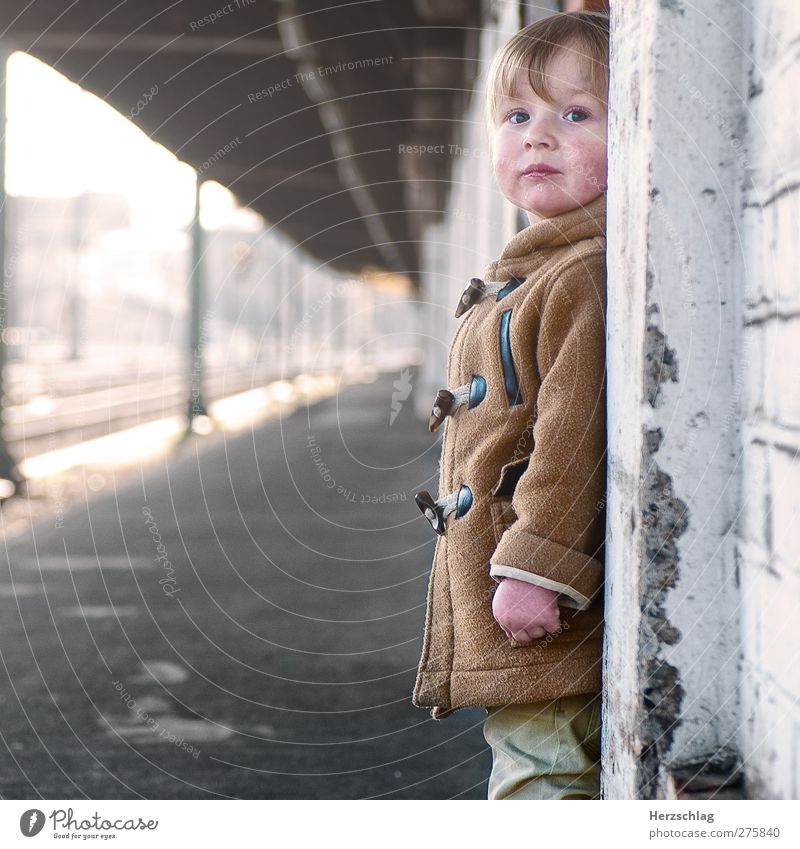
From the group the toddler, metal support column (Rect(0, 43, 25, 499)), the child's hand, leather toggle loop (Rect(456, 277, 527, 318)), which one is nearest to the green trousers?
the toddler

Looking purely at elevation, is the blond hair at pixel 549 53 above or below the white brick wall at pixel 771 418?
above

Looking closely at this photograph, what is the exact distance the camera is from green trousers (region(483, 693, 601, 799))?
1.46 meters

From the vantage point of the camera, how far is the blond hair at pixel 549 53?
4.99 ft

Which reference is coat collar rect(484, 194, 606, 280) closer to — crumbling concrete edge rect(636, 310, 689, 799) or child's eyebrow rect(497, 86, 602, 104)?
child's eyebrow rect(497, 86, 602, 104)

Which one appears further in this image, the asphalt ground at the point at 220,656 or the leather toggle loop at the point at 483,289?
the asphalt ground at the point at 220,656

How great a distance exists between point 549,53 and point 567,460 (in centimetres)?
61

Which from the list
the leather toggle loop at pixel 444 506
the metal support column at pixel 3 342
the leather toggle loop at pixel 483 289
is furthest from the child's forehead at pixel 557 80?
the metal support column at pixel 3 342

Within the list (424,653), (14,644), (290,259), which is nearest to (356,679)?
(14,644)

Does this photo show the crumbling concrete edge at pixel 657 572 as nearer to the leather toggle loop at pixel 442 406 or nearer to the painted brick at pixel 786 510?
the painted brick at pixel 786 510

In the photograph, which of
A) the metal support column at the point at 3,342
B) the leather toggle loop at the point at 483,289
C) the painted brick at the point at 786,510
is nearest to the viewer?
the painted brick at the point at 786,510

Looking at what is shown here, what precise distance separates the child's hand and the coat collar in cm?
48

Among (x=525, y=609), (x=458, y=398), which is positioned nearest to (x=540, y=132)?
(x=458, y=398)

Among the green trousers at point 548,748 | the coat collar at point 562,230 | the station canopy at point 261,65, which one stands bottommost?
the green trousers at point 548,748
